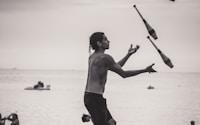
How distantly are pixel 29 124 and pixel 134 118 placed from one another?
12072 millimetres

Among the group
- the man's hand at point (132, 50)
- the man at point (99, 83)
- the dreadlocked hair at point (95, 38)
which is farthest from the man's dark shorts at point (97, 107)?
the man's hand at point (132, 50)

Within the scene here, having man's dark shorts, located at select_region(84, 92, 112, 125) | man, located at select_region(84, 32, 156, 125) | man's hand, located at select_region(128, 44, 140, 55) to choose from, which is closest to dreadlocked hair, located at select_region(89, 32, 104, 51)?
man, located at select_region(84, 32, 156, 125)

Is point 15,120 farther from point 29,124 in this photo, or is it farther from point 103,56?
point 103,56

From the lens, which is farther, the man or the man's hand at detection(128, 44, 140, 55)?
the man's hand at detection(128, 44, 140, 55)

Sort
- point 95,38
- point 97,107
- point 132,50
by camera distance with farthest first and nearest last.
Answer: point 132,50
point 95,38
point 97,107

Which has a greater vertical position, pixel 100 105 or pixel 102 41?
pixel 102 41

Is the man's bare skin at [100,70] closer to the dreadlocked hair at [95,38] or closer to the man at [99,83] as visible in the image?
the man at [99,83]

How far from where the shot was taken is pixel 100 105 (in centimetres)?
1027

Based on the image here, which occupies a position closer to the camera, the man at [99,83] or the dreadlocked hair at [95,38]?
the man at [99,83]

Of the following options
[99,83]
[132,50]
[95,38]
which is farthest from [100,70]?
[132,50]

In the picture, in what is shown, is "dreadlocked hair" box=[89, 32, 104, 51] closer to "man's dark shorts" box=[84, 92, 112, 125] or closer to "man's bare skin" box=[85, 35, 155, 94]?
"man's bare skin" box=[85, 35, 155, 94]

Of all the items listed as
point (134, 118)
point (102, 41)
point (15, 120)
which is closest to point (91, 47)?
point (102, 41)

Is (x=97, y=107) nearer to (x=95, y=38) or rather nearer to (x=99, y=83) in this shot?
(x=99, y=83)

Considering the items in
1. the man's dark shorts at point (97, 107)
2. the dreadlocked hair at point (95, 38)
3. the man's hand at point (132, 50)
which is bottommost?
the man's dark shorts at point (97, 107)
